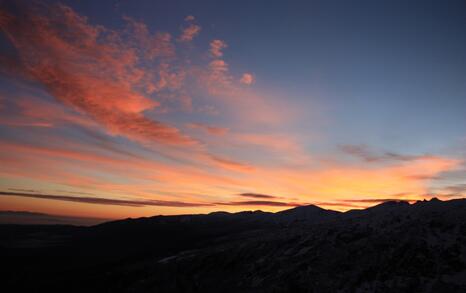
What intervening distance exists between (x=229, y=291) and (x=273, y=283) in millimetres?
3843

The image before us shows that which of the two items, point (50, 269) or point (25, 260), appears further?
point (25, 260)

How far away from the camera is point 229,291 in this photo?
24.4m

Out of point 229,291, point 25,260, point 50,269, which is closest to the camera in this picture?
point 229,291

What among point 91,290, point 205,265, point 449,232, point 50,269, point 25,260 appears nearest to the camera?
point 449,232

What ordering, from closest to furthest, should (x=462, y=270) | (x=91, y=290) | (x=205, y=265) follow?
Result: 1. (x=462, y=270)
2. (x=205, y=265)
3. (x=91, y=290)

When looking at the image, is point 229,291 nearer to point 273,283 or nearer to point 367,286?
point 273,283

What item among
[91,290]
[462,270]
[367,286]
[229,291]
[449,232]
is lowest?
[91,290]

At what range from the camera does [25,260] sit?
88812mm

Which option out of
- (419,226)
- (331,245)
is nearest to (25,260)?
(331,245)

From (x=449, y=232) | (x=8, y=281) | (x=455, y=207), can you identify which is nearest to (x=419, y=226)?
(x=449, y=232)

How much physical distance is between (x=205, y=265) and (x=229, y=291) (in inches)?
311

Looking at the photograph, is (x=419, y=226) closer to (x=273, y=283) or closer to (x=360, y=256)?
→ (x=360, y=256)

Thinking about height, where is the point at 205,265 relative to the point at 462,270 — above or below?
below

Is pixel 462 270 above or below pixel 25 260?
above
